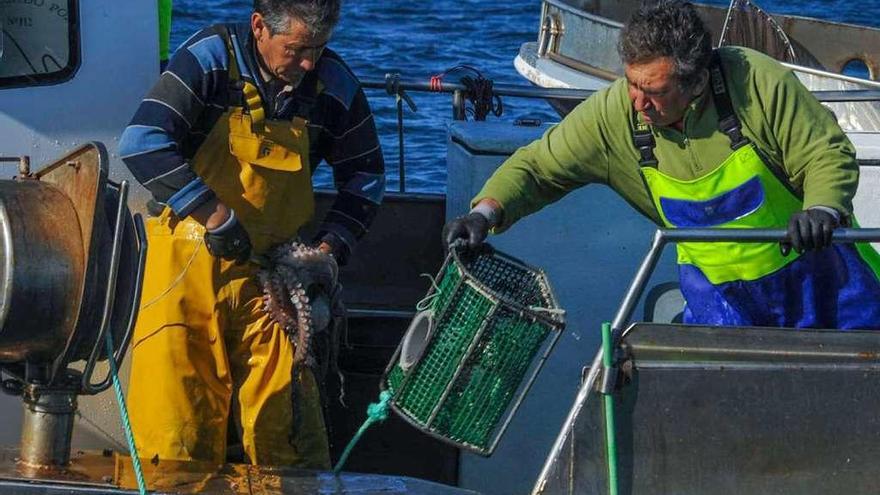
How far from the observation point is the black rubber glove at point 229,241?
4.27 metres

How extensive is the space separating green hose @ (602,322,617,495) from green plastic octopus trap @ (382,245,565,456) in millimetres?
223

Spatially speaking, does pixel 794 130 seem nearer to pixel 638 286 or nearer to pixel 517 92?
pixel 638 286

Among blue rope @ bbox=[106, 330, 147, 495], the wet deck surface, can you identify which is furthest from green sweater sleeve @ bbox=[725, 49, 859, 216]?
blue rope @ bbox=[106, 330, 147, 495]

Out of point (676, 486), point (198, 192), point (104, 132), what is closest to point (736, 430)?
point (676, 486)

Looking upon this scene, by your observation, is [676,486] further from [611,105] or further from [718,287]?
[611,105]

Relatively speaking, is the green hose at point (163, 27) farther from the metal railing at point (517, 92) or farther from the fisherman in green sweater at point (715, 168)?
the fisherman in green sweater at point (715, 168)

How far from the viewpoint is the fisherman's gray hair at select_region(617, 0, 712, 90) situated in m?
3.95

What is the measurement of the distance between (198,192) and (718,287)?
1.49m

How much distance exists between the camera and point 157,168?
427 centimetres

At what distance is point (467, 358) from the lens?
3.81 m

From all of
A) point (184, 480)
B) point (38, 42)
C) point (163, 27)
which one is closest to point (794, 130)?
point (184, 480)

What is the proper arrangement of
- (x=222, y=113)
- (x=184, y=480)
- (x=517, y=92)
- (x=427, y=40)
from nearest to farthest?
(x=184, y=480)
(x=222, y=113)
(x=517, y=92)
(x=427, y=40)

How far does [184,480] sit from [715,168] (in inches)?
64.3

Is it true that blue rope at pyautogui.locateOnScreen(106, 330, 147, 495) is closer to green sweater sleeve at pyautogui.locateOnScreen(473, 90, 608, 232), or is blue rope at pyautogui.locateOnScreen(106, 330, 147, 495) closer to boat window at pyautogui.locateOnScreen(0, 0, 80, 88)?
green sweater sleeve at pyautogui.locateOnScreen(473, 90, 608, 232)
